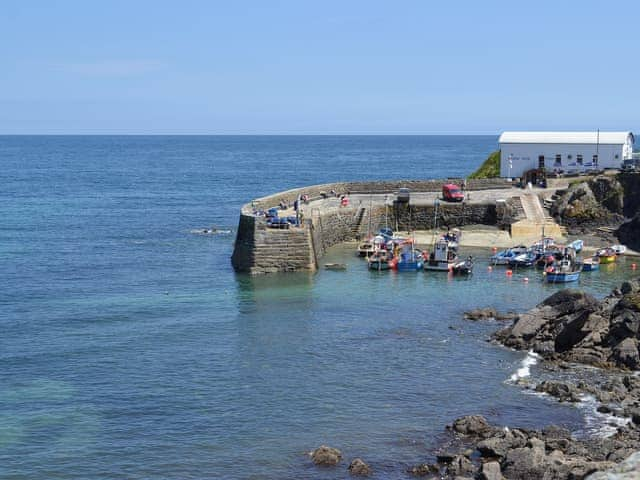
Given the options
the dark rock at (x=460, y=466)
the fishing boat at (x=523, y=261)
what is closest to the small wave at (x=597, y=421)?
the dark rock at (x=460, y=466)

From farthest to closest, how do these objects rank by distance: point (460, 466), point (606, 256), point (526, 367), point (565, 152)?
point (565, 152) → point (606, 256) → point (526, 367) → point (460, 466)

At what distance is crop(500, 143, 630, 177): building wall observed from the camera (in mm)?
80625

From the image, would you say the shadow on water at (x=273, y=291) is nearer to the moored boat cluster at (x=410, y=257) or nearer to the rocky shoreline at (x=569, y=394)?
the moored boat cluster at (x=410, y=257)

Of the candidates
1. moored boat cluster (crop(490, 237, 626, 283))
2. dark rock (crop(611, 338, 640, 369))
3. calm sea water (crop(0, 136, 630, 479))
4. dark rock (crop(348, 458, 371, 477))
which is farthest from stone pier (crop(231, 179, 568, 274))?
dark rock (crop(348, 458, 371, 477))

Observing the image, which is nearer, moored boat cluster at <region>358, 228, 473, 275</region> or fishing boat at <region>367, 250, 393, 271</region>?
moored boat cluster at <region>358, 228, 473, 275</region>

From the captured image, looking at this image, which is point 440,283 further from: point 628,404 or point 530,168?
point 530,168

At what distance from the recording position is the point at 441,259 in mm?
59375

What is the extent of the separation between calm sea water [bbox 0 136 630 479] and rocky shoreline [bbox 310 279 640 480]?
1029mm

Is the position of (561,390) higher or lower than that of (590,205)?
lower

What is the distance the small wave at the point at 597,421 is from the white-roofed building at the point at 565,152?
50.5 m

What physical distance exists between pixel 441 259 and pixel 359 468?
107ft

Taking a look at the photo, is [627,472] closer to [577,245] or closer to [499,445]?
[499,445]

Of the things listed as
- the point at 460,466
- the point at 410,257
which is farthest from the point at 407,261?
the point at 460,466

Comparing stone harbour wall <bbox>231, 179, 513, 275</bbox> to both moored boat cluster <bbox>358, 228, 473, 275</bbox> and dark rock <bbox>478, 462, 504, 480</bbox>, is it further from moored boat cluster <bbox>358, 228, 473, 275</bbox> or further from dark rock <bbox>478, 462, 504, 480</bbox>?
dark rock <bbox>478, 462, 504, 480</bbox>
